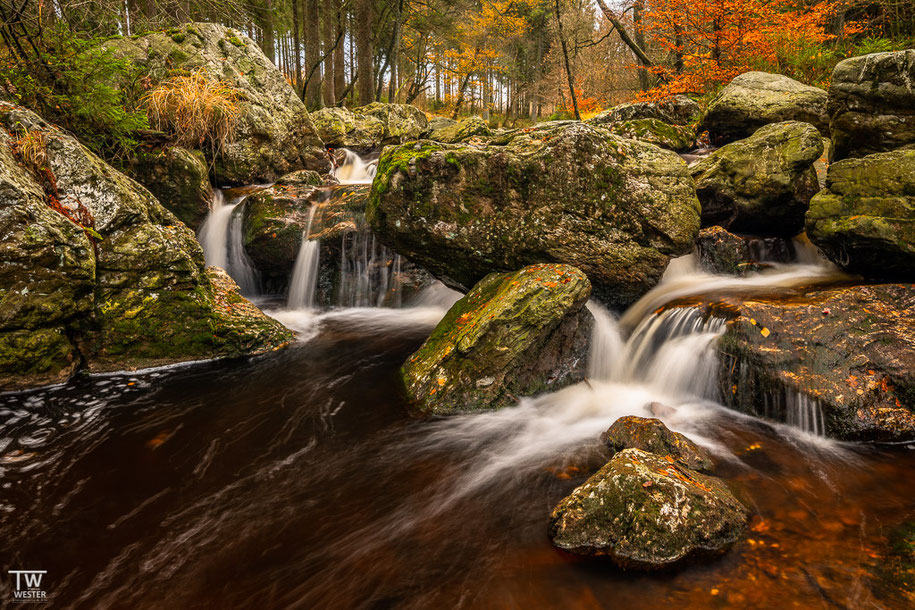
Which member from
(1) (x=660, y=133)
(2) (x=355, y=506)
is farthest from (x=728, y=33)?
(2) (x=355, y=506)

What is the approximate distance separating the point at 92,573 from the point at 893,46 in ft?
56.9

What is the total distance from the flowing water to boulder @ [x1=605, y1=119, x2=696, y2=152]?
5.99 m

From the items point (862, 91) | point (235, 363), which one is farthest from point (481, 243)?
point (862, 91)

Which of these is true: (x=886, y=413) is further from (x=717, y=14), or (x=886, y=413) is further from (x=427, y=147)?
(x=717, y=14)

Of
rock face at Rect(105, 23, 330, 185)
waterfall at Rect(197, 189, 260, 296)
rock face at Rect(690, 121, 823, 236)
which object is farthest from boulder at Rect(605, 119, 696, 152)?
waterfall at Rect(197, 189, 260, 296)

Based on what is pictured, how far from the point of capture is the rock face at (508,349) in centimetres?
484

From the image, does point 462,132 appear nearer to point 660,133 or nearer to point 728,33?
→ point 660,133

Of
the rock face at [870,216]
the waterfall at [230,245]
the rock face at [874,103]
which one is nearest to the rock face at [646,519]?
the rock face at [870,216]

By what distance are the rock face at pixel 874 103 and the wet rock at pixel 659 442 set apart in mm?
5053

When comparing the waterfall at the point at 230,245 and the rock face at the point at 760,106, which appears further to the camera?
the rock face at the point at 760,106

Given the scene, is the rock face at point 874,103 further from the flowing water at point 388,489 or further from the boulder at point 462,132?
the boulder at point 462,132

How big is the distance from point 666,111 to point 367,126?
9755 mm

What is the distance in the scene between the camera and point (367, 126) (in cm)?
1552

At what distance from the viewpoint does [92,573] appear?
109 inches
